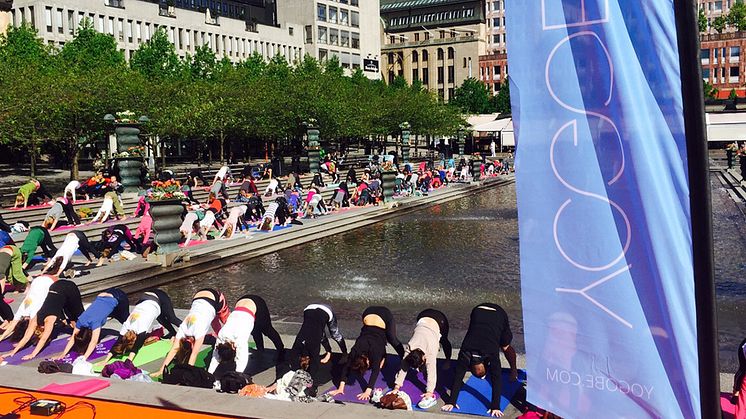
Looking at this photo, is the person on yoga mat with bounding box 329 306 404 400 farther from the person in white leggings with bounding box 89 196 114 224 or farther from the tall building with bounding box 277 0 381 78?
the tall building with bounding box 277 0 381 78

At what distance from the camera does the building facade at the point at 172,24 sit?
2402 inches

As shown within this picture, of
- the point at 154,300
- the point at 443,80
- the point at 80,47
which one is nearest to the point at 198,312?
the point at 154,300

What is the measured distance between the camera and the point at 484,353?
7480 millimetres

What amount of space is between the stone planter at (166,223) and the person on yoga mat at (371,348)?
989 centimetres

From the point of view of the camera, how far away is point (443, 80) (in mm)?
120312

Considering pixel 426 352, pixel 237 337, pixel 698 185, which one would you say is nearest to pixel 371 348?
pixel 426 352

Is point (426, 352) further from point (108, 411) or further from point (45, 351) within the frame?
point (45, 351)

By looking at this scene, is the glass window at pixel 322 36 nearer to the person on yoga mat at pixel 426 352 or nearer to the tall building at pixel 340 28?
the tall building at pixel 340 28

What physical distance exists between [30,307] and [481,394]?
665 cm

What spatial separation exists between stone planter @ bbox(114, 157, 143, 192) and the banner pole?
26.2 m

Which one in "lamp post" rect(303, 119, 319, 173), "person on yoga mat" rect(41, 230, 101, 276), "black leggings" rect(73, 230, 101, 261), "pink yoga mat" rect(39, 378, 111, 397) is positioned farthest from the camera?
"lamp post" rect(303, 119, 319, 173)

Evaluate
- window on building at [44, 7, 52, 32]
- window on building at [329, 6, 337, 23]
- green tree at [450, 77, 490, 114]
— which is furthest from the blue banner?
green tree at [450, 77, 490, 114]

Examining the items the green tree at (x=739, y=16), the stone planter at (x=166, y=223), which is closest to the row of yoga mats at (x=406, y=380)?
the stone planter at (x=166, y=223)

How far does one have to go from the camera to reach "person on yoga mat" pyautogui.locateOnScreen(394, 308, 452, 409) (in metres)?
7.71
